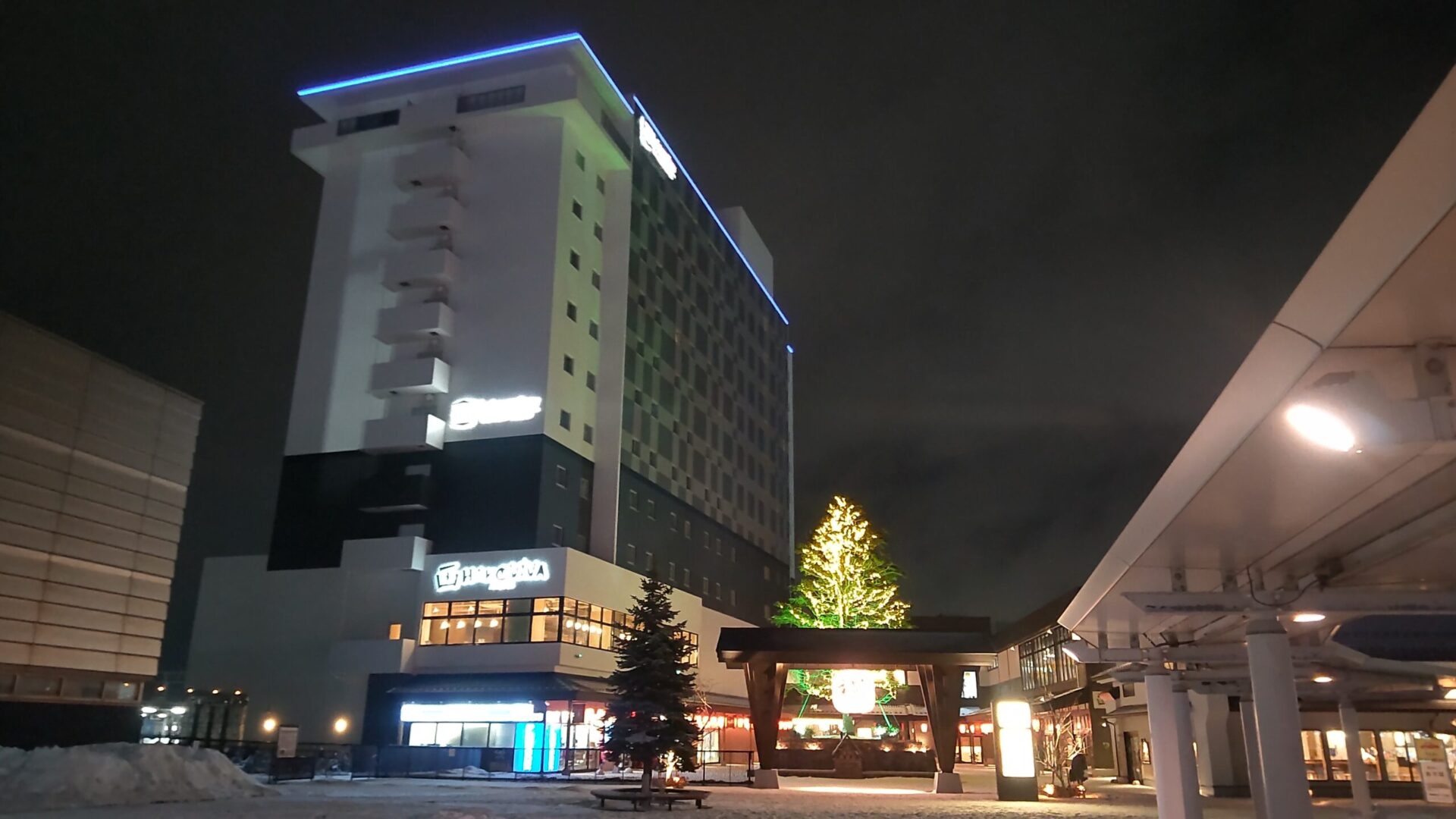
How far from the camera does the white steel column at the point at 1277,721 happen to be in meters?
9.17

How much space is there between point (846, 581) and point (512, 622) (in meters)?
18.1

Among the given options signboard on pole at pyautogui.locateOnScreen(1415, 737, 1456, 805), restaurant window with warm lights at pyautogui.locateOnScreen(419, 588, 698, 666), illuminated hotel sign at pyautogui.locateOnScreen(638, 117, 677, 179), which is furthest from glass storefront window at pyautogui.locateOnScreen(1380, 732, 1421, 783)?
illuminated hotel sign at pyautogui.locateOnScreen(638, 117, 677, 179)

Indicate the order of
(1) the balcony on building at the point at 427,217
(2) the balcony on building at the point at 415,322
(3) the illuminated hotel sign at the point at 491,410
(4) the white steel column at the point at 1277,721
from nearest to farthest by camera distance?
Answer: (4) the white steel column at the point at 1277,721
(3) the illuminated hotel sign at the point at 491,410
(2) the balcony on building at the point at 415,322
(1) the balcony on building at the point at 427,217

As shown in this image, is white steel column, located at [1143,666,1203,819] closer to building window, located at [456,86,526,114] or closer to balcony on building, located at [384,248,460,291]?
balcony on building, located at [384,248,460,291]

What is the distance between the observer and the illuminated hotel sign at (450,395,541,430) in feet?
161

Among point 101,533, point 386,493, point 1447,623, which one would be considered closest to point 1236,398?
point 1447,623

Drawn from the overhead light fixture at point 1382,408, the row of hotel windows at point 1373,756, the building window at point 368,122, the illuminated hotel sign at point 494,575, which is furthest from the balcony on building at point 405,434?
the overhead light fixture at point 1382,408

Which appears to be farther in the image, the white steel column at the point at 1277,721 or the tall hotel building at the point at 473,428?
the tall hotel building at the point at 473,428

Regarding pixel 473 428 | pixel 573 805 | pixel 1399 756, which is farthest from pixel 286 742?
pixel 1399 756

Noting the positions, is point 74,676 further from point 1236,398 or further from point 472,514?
point 1236,398

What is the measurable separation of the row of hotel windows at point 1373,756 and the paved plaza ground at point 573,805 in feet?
17.8

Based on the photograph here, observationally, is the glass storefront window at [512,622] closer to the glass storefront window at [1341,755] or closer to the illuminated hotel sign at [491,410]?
the illuminated hotel sign at [491,410]

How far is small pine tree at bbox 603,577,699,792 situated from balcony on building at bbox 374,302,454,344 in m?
29.6

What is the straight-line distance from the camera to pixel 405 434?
4962 cm
